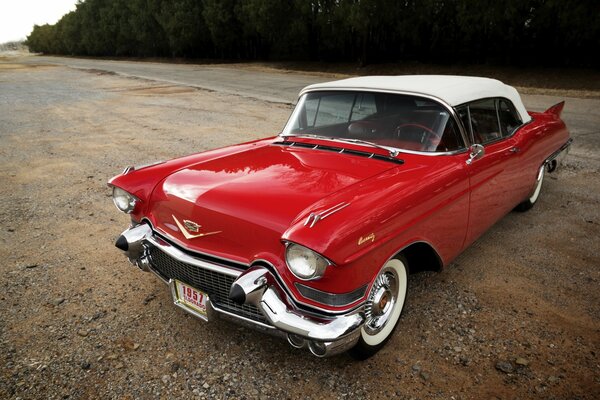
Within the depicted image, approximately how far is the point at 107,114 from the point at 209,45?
30815 mm

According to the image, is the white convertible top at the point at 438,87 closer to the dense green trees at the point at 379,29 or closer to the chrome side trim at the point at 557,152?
the chrome side trim at the point at 557,152

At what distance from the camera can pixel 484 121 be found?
3467 mm

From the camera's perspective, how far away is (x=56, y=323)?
2900 mm

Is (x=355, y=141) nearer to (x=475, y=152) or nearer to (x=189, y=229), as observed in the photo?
(x=475, y=152)

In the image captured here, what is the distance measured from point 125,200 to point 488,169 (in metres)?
2.68

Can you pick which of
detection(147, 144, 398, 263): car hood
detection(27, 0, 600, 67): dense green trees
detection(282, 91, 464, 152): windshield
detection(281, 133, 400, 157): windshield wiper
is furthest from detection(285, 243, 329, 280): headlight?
detection(27, 0, 600, 67): dense green trees

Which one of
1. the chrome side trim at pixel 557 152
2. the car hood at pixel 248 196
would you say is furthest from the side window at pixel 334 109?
the chrome side trim at pixel 557 152

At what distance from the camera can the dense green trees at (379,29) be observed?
16.6 m

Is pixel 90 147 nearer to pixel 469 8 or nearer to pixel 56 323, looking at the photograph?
pixel 56 323

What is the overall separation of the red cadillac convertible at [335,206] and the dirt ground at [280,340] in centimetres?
28

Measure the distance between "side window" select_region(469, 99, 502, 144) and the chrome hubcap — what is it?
4.55ft

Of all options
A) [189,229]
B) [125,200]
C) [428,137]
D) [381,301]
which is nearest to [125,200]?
[125,200]

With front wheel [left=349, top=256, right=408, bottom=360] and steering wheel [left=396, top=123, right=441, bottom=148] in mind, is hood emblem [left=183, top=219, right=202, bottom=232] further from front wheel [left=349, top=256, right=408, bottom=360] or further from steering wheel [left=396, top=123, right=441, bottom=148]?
steering wheel [left=396, top=123, right=441, bottom=148]

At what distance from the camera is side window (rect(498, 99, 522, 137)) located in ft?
12.4
